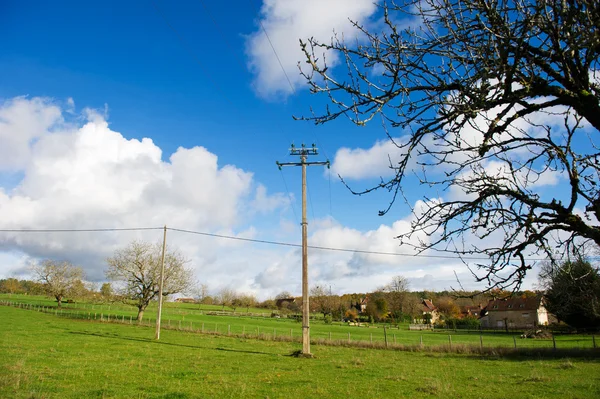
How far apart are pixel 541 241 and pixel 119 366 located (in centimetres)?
1672

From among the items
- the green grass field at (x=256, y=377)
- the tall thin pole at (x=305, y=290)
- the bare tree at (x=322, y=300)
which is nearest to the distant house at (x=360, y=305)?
the bare tree at (x=322, y=300)

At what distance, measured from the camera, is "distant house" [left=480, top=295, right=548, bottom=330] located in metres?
75.9

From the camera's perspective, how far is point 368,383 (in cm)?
1365

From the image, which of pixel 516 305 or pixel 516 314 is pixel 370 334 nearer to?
pixel 516 314

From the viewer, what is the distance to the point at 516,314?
7875cm

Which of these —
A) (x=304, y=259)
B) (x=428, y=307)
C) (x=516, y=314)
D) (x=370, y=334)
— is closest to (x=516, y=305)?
(x=516, y=314)

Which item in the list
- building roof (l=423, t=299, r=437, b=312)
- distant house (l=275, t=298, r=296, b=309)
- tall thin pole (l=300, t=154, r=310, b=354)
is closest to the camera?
tall thin pole (l=300, t=154, r=310, b=354)

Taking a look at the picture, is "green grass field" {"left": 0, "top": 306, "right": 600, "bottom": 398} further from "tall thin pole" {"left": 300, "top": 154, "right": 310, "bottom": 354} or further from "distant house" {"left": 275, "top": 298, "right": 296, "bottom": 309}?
"distant house" {"left": 275, "top": 298, "right": 296, "bottom": 309}

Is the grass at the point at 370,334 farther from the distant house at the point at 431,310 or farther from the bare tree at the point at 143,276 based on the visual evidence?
the distant house at the point at 431,310

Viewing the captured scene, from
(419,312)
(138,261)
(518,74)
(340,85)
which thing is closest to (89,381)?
(340,85)

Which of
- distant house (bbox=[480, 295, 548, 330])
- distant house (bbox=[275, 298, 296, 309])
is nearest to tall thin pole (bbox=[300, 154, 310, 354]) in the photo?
distant house (bbox=[480, 295, 548, 330])

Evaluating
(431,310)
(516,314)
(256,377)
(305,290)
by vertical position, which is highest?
(305,290)

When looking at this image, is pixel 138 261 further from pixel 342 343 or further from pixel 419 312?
pixel 419 312

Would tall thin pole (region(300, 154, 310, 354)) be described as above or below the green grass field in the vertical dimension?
above
